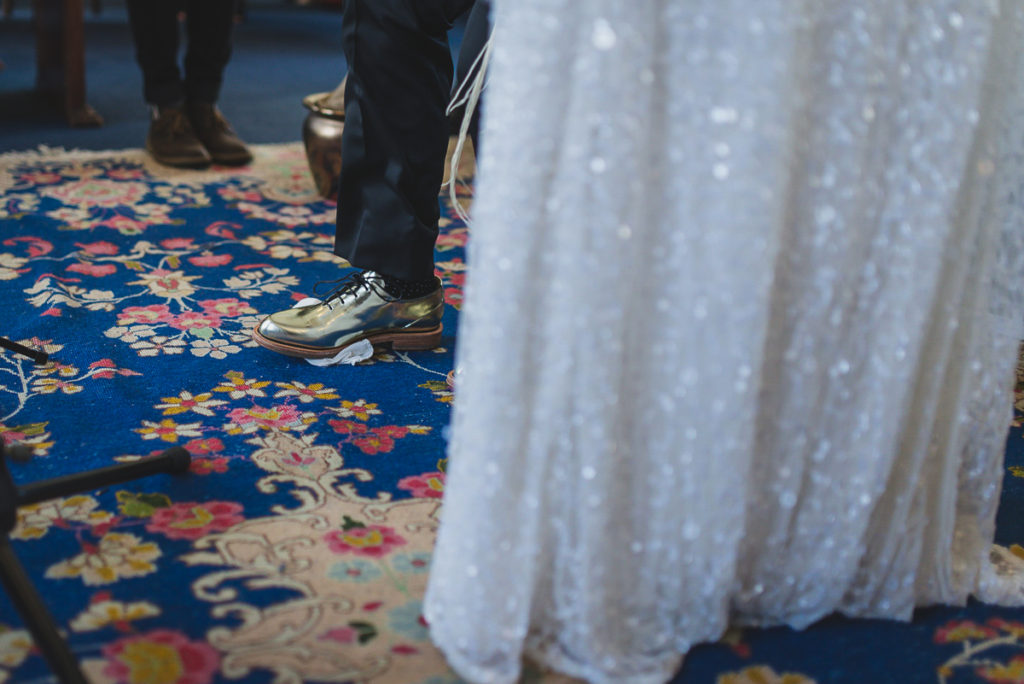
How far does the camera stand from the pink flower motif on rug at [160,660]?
0.65 m

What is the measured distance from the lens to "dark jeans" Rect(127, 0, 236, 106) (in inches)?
80.2

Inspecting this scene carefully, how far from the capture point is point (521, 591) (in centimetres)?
63

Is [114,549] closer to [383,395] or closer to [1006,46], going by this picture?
[383,395]

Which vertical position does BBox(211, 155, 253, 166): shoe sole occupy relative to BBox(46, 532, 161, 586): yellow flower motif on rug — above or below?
above

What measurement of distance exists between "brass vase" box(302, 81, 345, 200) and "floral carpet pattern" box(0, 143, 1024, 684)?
0.34 metres

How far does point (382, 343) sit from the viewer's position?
4.11 ft

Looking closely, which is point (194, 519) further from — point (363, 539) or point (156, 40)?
point (156, 40)

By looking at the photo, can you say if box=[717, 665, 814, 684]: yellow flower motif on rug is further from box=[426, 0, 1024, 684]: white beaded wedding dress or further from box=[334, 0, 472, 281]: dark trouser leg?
box=[334, 0, 472, 281]: dark trouser leg

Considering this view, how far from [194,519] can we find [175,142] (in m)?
1.48

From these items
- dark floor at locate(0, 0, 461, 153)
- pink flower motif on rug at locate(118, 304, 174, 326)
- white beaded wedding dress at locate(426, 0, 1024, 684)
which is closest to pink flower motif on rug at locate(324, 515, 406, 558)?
white beaded wedding dress at locate(426, 0, 1024, 684)

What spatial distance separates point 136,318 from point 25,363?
0.19 meters

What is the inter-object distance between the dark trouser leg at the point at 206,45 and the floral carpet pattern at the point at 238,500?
66cm

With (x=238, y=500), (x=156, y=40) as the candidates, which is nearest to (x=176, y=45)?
(x=156, y=40)

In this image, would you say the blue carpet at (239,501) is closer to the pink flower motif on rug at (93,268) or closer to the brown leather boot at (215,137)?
the pink flower motif on rug at (93,268)
